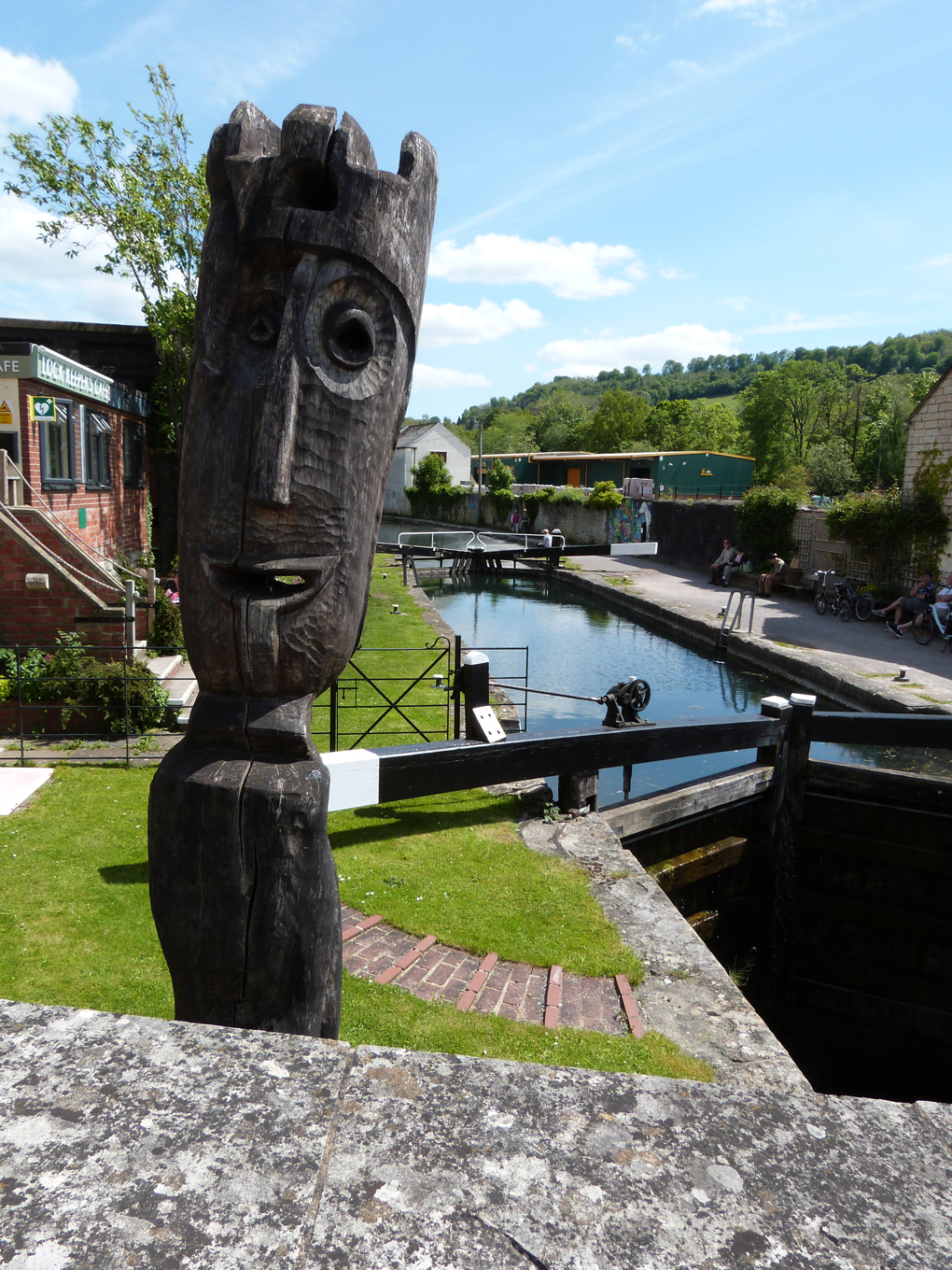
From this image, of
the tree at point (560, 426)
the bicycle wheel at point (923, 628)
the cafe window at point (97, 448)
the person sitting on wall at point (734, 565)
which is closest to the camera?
the cafe window at point (97, 448)

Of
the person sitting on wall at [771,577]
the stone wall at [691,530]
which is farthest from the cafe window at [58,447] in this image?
the stone wall at [691,530]

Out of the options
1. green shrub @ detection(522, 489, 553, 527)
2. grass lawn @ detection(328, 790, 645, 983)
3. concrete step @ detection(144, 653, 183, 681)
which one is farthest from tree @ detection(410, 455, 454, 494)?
grass lawn @ detection(328, 790, 645, 983)

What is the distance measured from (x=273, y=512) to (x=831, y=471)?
4859cm

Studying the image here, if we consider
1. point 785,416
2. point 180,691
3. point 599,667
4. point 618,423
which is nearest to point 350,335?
point 180,691

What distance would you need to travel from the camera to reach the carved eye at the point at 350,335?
8.80ft

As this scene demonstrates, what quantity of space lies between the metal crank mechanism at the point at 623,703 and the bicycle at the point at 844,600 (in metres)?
14.1

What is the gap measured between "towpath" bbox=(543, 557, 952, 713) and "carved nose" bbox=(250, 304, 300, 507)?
12.1 meters

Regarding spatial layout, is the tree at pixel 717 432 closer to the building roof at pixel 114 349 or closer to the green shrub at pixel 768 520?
the green shrub at pixel 768 520

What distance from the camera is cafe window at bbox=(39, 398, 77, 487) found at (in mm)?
14234

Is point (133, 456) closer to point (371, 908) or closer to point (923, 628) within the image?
point (371, 908)

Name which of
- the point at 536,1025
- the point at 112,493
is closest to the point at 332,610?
the point at 536,1025

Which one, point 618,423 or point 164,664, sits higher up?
point 618,423

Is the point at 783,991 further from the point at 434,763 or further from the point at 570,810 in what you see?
the point at 434,763

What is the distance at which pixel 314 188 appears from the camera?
2.66m
